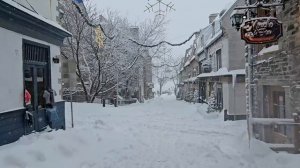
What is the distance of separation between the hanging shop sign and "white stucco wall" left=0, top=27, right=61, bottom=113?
18.7 ft

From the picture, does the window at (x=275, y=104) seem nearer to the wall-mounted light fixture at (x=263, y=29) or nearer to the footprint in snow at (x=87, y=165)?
the wall-mounted light fixture at (x=263, y=29)

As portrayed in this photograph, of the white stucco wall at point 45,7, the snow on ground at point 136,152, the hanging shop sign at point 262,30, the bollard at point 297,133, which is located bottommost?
the snow on ground at point 136,152

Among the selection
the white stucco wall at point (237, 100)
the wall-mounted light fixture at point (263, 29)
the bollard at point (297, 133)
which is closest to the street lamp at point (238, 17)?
the wall-mounted light fixture at point (263, 29)

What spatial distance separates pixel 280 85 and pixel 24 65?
6.95 metres

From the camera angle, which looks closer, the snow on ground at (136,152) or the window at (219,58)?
the snow on ground at (136,152)

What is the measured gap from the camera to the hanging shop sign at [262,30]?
945 centimetres

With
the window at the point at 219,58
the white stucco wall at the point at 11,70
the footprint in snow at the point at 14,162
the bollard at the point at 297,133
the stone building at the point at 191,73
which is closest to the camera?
the footprint in snow at the point at 14,162

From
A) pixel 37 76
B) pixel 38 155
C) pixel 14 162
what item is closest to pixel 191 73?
pixel 37 76

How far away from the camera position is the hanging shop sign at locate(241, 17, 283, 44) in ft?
31.0

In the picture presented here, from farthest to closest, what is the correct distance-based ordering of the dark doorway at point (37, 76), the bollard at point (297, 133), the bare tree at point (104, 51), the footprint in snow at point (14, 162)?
the bare tree at point (104, 51) → the dark doorway at point (37, 76) → the bollard at point (297, 133) → the footprint in snow at point (14, 162)

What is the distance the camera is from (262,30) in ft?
31.5

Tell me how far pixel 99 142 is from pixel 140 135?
270 cm

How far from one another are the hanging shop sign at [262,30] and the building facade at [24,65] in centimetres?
552

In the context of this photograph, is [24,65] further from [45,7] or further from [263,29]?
[263,29]
